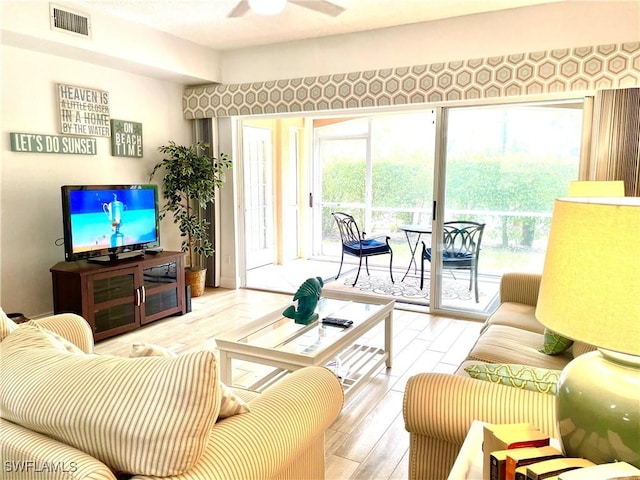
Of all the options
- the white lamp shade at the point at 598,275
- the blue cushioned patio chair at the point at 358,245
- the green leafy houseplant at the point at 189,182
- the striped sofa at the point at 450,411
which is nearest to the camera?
the white lamp shade at the point at 598,275

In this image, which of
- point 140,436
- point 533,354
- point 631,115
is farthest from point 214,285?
point 140,436

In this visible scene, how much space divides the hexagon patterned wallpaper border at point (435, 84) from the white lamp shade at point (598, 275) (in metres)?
3.34

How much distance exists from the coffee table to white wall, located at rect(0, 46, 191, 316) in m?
2.35

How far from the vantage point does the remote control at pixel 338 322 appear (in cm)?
295

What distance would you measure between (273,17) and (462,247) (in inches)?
107

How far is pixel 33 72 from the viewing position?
3.92 meters

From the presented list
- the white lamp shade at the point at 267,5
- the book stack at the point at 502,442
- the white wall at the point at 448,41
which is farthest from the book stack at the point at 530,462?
the white wall at the point at 448,41

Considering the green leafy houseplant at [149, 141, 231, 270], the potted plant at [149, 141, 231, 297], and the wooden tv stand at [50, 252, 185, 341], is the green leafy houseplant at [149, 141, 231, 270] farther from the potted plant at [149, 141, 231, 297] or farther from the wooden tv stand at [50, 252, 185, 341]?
the wooden tv stand at [50, 252, 185, 341]

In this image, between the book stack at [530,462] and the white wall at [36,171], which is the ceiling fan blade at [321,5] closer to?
the white wall at [36,171]

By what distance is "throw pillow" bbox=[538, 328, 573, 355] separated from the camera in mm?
2268

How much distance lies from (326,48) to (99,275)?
299 cm

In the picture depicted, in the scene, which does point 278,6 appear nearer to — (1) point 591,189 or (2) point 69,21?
(2) point 69,21

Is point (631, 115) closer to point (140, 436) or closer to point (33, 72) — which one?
point (140, 436)

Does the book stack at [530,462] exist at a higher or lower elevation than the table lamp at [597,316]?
lower
